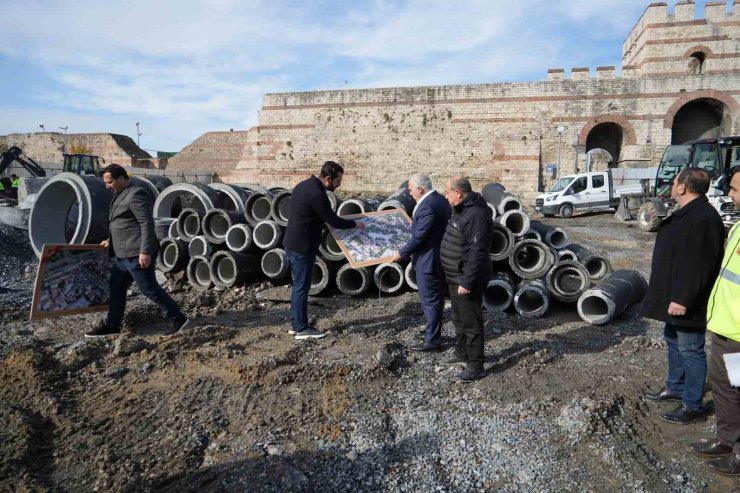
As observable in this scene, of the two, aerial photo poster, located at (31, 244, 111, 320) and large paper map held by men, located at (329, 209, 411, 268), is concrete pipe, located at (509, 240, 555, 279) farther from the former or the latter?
aerial photo poster, located at (31, 244, 111, 320)

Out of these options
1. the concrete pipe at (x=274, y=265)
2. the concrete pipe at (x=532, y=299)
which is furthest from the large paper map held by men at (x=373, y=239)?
the concrete pipe at (x=532, y=299)

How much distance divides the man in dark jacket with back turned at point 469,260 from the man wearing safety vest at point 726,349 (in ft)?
5.09

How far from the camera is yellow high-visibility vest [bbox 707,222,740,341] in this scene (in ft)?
8.52

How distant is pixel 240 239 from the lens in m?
6.63

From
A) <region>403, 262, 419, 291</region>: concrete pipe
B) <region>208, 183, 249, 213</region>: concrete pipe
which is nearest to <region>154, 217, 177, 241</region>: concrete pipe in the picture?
<region>208, 183, 249, 213</region>: concrete pipe

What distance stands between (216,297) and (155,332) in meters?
1.32

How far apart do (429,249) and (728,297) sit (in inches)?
91.2

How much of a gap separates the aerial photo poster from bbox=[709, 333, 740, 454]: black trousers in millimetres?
5679

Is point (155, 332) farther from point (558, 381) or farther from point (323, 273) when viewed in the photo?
point (558, 381)

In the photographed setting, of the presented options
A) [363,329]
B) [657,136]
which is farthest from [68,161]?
[657,136]

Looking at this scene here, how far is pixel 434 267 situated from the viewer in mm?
4355

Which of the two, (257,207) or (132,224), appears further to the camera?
(257,207)

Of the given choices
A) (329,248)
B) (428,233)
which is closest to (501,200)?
(329,248)

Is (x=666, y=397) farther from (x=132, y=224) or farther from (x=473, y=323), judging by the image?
(x=132, y=224)
